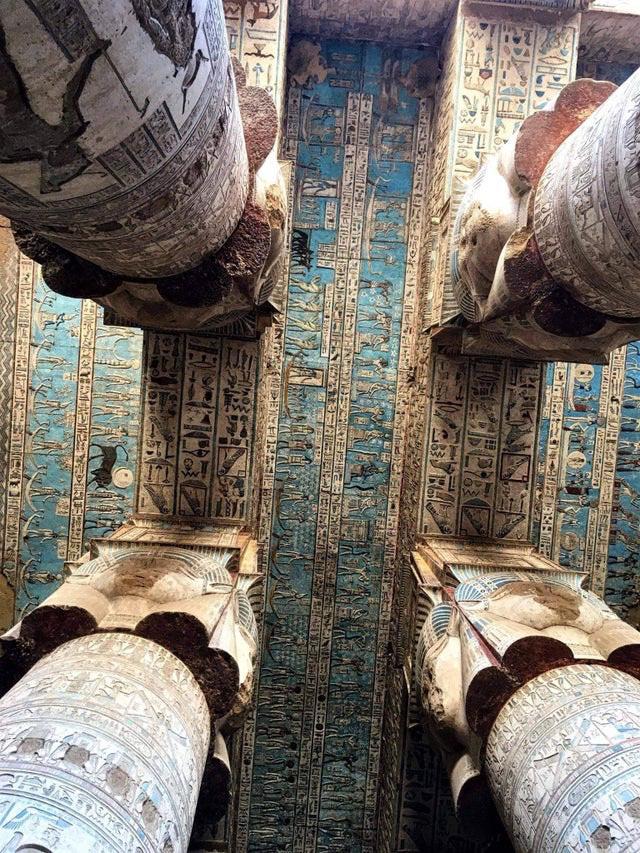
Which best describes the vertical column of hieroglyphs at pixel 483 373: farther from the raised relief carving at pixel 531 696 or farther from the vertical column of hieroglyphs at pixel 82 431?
the vertical column of hieroglyphs at pixel 82 431

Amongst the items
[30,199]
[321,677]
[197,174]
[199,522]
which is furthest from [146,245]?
[321,677]

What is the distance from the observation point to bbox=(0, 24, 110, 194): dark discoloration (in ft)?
4.03

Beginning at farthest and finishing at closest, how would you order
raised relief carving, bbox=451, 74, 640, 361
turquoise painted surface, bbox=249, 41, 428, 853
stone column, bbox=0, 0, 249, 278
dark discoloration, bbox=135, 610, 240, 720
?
turquoise painted surface, bbox=249, 41, 428, 853
dark discoloration, bbox=135, 610, 240, 720
raised relief carving, bbox=451, 74, 640, 361
stone column, bbox=0, 0, 249, 278

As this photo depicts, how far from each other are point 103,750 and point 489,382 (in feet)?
11.6

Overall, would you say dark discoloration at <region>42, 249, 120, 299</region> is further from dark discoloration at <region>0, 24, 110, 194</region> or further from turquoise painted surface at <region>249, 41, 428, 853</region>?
turquoise painted surface at <region>249, 41, 428, 853</region>

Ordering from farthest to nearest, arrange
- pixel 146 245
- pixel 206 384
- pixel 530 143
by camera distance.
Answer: pixel 206 384, pixel 530 143, pixel 146 245

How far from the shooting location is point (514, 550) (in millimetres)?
4379

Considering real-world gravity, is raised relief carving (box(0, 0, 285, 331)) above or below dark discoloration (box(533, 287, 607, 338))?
above

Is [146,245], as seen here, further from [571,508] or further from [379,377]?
[571,508]

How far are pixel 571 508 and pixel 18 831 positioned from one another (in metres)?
5.09

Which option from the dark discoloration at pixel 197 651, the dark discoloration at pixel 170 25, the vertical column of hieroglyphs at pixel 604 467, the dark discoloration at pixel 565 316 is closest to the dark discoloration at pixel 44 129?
the dark discoloration at pixel 170 25

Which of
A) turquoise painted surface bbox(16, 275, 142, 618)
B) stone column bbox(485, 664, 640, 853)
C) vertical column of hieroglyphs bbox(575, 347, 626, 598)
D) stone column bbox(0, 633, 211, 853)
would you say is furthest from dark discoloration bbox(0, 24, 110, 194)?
vertical column of hieroglyphs bbox(575, 347, 626, 598)

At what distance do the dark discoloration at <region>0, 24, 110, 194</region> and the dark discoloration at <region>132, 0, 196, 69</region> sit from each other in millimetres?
132

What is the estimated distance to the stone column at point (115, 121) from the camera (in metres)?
1.20
